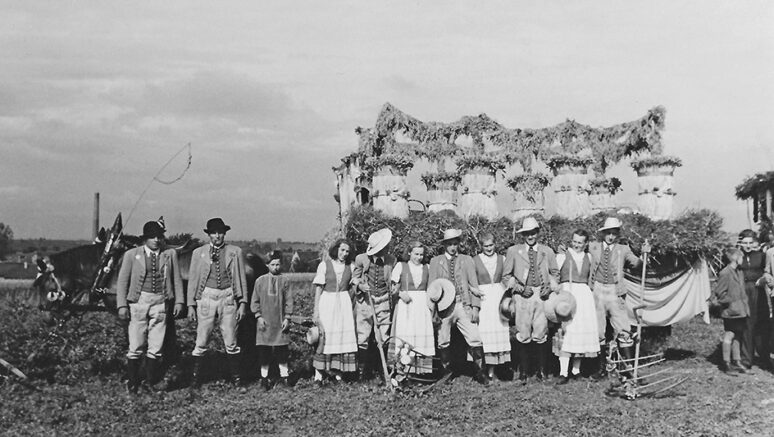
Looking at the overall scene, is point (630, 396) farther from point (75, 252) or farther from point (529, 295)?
point (75, 252)

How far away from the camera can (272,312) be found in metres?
7.25

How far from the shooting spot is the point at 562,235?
28.1ft

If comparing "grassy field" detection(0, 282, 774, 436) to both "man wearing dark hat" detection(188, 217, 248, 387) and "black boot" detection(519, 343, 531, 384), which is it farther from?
"man wearing dark hat" detection(188, 217, 248, 387)

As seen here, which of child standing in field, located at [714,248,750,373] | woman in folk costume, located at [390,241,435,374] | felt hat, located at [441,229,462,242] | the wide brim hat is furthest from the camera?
child standing in field, located at [714,248,750,373]

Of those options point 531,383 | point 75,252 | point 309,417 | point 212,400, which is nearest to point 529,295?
point 531,383

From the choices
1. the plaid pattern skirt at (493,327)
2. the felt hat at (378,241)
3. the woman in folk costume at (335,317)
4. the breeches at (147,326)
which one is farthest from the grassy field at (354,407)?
the felt hat at (378,241)

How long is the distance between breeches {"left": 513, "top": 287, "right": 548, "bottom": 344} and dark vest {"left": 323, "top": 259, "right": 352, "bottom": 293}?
6.89ft

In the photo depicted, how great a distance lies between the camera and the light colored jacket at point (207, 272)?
279 inches

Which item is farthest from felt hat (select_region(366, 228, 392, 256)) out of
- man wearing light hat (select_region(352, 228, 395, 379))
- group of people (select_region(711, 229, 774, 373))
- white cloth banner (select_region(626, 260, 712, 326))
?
group of people (select_region(711, 229, 774, 373))

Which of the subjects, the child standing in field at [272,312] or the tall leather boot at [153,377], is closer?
the tall leather boot at [153,377]

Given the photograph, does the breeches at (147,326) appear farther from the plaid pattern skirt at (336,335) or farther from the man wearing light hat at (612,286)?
the man wearing light hat at (612,286)

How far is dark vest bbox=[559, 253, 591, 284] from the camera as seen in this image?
7.53 meters

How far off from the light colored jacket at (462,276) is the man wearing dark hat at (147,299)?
308 centimetres

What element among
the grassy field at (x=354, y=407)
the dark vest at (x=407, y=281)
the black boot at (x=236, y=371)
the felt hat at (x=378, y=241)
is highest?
the felt hat at (x=378, y=241)
